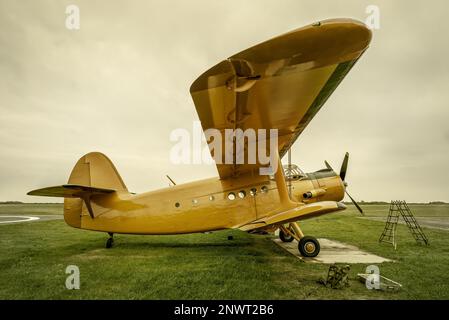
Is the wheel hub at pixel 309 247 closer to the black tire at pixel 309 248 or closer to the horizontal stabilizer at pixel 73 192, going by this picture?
the black tire at pixel 309 248

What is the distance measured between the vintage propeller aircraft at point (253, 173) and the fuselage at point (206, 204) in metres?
0.03

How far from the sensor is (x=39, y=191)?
257 inches

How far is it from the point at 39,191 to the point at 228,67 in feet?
20.6

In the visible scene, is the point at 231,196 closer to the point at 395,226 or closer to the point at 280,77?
the point at 280,77

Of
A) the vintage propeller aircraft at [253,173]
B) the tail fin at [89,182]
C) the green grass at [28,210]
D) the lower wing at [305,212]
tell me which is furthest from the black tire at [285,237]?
the green grass at [28,210]

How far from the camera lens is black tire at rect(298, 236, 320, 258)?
701 centimetres

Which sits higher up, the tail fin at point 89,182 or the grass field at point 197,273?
the tail fin at point 89,182

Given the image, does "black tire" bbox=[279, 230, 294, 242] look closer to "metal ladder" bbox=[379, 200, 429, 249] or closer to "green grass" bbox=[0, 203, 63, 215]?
"metal ladder" bbox=[379, 200, 429, 249]

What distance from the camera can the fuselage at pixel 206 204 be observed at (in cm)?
763

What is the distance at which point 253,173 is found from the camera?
7.90 meters

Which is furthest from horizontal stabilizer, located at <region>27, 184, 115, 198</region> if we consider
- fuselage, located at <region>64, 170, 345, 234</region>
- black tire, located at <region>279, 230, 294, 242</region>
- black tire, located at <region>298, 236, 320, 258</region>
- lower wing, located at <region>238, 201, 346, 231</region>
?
black tire, located at <region>279, 230, 294, 242</region>

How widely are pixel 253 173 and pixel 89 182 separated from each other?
231 inches

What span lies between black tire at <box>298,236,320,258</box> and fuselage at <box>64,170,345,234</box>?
1.10 metres
